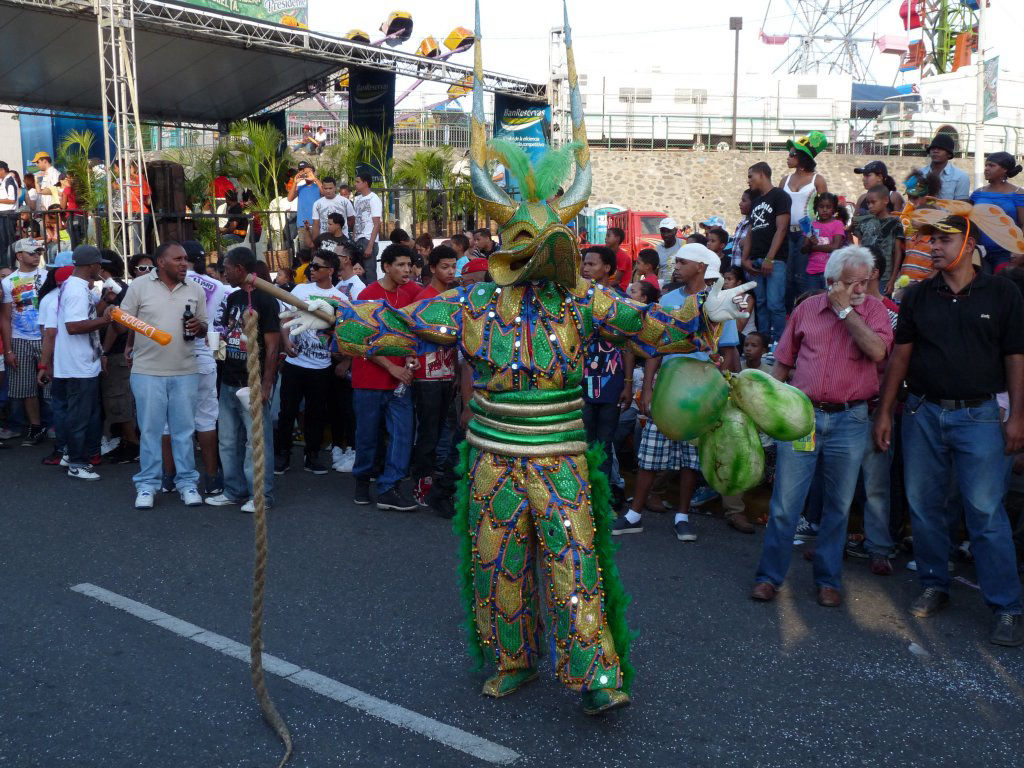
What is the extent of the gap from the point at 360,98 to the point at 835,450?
17.3 m

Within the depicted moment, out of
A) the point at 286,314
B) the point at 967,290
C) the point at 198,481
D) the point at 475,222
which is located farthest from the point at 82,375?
the point at 475,222

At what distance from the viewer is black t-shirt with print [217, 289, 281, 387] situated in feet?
22.5

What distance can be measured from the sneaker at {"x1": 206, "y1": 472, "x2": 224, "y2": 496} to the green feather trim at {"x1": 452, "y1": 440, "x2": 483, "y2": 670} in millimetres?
3772

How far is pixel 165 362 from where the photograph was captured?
703 cm

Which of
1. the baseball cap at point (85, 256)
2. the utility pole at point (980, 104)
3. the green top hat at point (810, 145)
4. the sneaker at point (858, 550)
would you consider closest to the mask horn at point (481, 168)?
the sneaker at point (858, 550)

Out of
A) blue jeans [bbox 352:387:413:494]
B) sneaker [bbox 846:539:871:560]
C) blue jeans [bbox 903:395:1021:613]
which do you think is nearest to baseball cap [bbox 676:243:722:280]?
blue jeans [bbox 903:395:1021:613]

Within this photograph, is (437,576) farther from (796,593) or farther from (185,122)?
(185,122)

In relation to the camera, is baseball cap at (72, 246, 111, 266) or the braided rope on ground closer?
the braided rope on ground

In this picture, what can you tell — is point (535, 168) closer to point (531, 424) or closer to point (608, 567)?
point (531, 424)

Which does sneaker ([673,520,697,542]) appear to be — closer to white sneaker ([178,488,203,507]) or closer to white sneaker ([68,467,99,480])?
white sneaker ([178,488,203,507])

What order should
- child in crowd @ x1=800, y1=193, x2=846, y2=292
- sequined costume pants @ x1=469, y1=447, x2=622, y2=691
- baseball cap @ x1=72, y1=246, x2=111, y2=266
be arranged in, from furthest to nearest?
child in crowd @ x1=800, y1=193, x2=846, y2=292 < baseball cap @ x1=72, y1=246, x2=111, y2=266 < sequined costume pants @ x1=469, y1=447, x2=622, y2=691

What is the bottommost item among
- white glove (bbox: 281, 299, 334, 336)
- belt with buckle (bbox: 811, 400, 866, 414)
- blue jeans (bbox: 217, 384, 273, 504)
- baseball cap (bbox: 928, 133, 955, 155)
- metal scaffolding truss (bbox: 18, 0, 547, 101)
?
blue jeans (bbox: 217, 384, 273, 504)

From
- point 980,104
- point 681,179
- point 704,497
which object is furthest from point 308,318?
point 681,179

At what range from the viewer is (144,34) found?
1652cm
